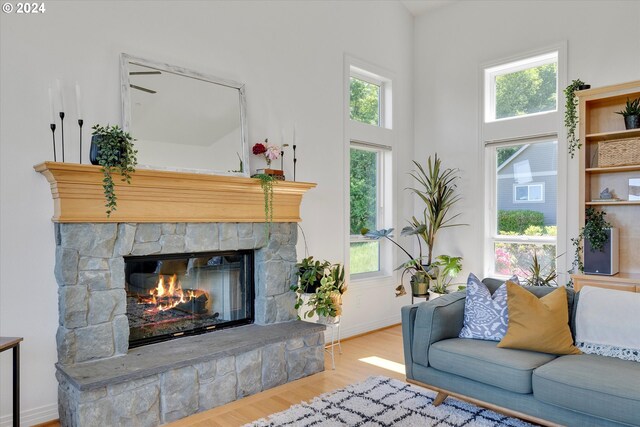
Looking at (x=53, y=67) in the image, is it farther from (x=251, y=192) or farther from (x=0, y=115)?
(x=251, y=192)

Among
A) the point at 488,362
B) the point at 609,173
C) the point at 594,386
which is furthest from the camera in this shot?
the point at 609,173

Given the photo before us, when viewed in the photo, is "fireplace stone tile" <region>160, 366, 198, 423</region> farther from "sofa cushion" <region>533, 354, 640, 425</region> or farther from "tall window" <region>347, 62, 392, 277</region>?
"tall window" <region>347, 62, 392, 277</region>

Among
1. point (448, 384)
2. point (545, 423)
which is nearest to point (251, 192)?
point (448, 384)

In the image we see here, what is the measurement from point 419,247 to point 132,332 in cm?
340

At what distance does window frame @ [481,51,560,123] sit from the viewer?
14.5ft

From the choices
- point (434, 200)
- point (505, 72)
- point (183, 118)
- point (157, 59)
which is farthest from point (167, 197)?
point (505, 72)

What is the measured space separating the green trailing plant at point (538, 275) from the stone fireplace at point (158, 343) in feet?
7.12

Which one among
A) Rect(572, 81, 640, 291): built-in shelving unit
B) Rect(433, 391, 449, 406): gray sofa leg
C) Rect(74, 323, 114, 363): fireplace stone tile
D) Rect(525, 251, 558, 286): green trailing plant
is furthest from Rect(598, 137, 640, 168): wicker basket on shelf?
Rect(74, 323, 114, 363): fireplace stone tile

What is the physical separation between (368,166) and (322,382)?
2510 mm

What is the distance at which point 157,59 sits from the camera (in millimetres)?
3156

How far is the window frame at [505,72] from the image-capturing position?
4434 mm

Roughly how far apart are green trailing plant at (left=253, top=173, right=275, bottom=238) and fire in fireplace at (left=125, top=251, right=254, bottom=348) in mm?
291

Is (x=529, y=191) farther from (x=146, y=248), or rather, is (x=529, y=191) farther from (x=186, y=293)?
(x=146, y=248)

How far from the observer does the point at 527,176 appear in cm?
462
